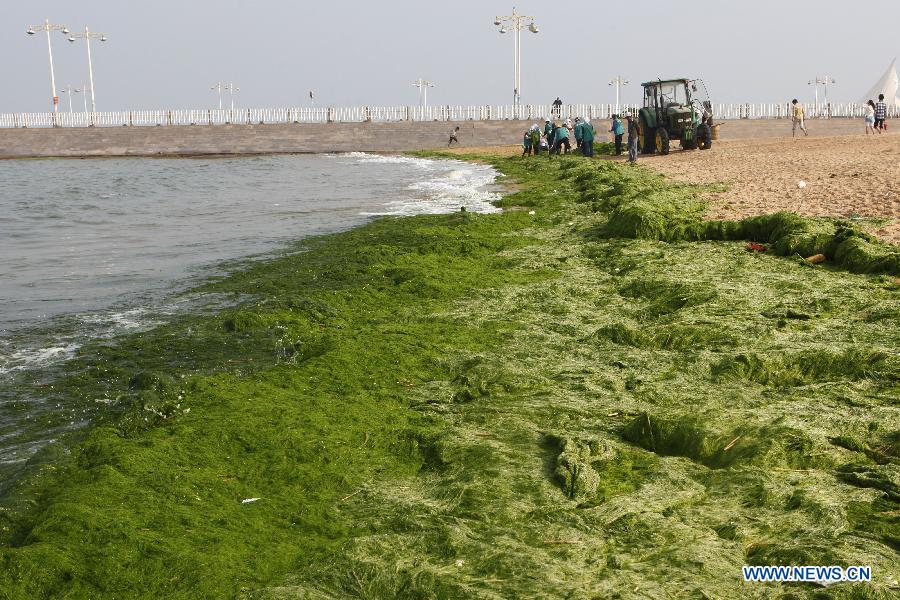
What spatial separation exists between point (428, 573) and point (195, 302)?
5959 millimetres

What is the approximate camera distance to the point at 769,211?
11.8 m

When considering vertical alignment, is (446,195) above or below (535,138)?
below

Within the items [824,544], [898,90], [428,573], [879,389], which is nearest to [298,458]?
[428,573]

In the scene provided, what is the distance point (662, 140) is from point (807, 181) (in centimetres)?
1300

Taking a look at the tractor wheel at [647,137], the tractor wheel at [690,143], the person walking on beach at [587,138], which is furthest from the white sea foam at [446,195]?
the tractor wheel at [690,143]

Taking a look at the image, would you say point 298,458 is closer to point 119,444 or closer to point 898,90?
point 119,444

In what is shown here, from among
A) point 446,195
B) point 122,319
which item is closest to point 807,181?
point 446,195

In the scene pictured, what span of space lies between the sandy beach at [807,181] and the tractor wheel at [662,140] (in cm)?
246

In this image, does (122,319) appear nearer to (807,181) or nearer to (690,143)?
(807,181)

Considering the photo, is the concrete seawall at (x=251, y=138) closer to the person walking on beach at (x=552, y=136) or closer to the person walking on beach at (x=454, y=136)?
the person walking on beach at (x=454, y=136)

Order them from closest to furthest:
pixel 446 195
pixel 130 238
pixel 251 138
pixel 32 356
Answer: pixel 32 356 < pixel 130 238 < pixel 446 195 < pixel 251 138

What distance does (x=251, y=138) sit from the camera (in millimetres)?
55500

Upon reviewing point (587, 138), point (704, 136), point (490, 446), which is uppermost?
point (587, 138)

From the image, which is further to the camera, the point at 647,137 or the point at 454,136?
the point at 454,136
